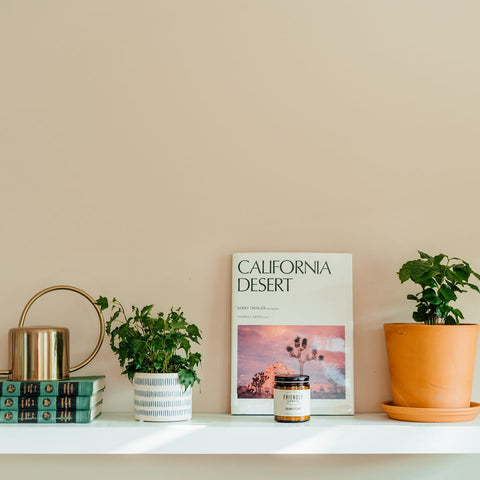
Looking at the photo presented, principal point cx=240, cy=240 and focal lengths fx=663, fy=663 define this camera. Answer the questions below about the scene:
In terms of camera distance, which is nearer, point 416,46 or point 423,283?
point 423,283

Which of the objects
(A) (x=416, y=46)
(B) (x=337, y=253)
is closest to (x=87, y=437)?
(B) (x=337, y=253)

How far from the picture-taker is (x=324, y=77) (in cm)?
152

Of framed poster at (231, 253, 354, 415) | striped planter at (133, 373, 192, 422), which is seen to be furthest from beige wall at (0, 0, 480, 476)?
striped planter at (133, 373, 192, 422)

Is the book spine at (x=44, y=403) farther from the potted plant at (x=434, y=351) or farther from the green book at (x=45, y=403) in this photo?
the potted plant at (x=434, y=351)

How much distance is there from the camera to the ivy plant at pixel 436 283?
4.36 ft

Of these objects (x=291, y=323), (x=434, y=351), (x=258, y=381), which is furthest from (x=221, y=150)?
(x=434, y=351)

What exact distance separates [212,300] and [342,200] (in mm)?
369

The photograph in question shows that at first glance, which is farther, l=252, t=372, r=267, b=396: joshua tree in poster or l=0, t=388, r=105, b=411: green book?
l=252, t=372, r=267, b=396: joshua tree in poster

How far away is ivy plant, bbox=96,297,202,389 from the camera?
1.33 m

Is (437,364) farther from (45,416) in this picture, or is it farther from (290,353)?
(45,416)

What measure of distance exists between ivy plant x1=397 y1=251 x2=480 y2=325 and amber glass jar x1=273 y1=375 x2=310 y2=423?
0.29 m

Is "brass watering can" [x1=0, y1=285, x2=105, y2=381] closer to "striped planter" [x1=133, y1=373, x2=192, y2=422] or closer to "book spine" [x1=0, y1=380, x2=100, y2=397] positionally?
"book spine" [x1=0, y1=380, x2=100, y2=397]

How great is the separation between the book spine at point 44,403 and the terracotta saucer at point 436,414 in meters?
0.62

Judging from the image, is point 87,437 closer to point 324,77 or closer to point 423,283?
point 423,283
